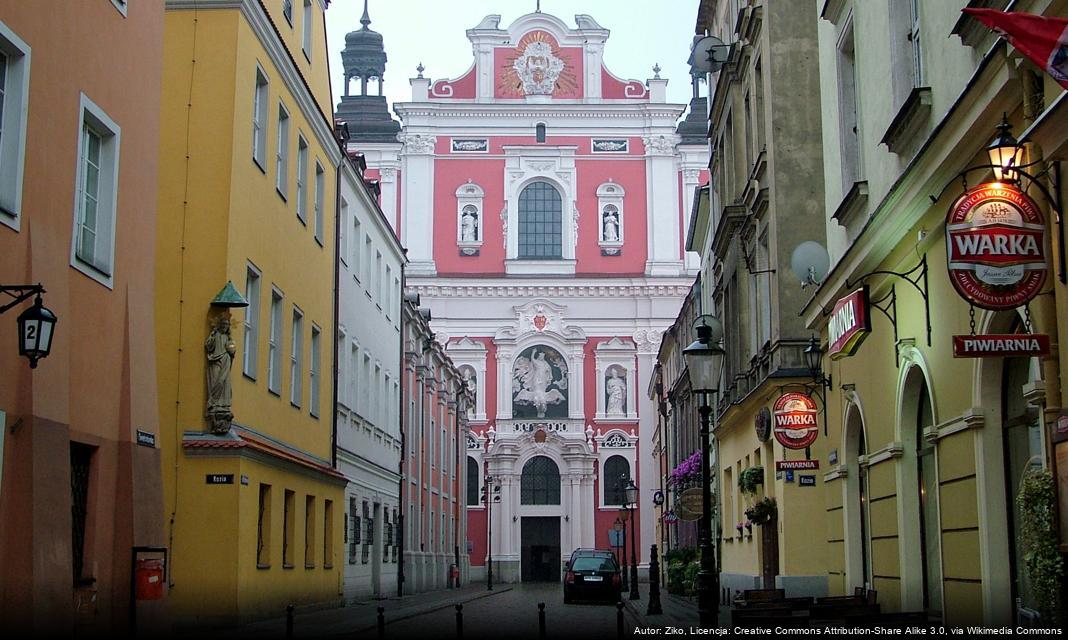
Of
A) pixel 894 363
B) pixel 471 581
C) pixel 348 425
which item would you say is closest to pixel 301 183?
pixel 348 425

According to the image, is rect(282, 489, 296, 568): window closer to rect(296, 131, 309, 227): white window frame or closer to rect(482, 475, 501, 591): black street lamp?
rect(296, 131, 309, 227): white window frame

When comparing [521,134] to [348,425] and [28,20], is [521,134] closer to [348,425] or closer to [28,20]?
[348,425]

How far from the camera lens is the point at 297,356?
25.8m

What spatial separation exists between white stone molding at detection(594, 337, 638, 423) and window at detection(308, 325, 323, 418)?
141ft

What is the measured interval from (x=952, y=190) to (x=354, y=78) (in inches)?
2634

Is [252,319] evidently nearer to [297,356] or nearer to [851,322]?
[297,356]

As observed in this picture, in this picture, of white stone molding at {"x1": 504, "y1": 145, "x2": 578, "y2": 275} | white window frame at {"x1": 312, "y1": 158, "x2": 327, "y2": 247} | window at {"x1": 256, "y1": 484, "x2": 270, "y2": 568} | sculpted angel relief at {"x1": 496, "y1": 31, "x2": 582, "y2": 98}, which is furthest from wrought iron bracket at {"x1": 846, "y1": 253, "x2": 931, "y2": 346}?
sculpted angel relief at {"x1": 496, "y1": 31, "x2": 582, "y2": 98}

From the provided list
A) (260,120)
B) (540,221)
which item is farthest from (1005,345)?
(540,221)

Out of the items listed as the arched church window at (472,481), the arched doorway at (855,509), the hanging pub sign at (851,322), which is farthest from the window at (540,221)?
the hanging pub sign at (851,322)

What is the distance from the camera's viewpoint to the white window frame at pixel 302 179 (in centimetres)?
2580

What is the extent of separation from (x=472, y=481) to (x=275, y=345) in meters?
45.0

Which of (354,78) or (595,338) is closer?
(595,338)

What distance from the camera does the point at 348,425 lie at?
1238 inches

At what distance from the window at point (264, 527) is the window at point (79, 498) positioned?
298 inches
